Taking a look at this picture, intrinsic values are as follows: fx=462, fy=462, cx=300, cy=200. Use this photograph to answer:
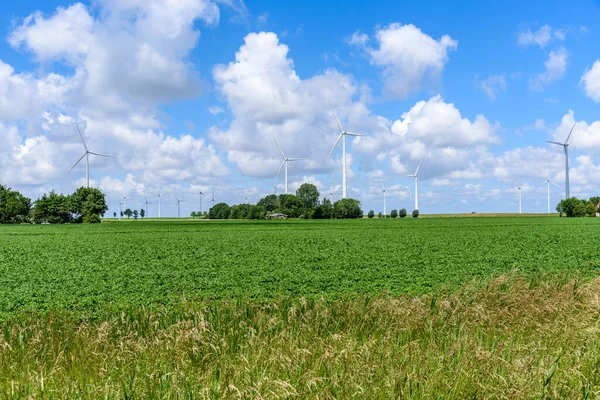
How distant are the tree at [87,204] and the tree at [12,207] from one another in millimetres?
24812

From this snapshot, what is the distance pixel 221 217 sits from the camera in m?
181

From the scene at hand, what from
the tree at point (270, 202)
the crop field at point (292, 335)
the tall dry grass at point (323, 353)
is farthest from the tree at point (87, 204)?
the tall dry grass at point (323, 353)

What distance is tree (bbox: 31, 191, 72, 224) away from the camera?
139 meters

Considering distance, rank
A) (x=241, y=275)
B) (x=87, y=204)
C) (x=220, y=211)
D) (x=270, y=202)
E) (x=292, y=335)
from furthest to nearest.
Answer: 1. (x=270, y=202)
2. (x=220, y=211)
3. (x=87, y=204)
4. (x=241, y=275)
5. (x=292, y=335)

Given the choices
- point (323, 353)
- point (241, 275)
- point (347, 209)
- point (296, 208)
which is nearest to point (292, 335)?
point (323, 353)

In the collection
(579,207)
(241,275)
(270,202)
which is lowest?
(241,275)

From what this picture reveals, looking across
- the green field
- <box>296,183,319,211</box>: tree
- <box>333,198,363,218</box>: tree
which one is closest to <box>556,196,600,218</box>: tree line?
<box>333,198,363,218</box>: tree

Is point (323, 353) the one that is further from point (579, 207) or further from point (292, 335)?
point (579, 207)

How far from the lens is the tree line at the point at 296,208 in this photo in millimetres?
153962

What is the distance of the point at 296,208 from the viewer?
166 m

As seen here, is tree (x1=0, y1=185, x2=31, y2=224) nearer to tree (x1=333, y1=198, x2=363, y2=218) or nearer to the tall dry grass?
tree (x1=333, y1=198, x2=363, y2=218)

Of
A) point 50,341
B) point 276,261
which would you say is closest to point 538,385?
point 50,341

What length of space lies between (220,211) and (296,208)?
110 feet

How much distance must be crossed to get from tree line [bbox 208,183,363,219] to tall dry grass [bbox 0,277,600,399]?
129934 mm
